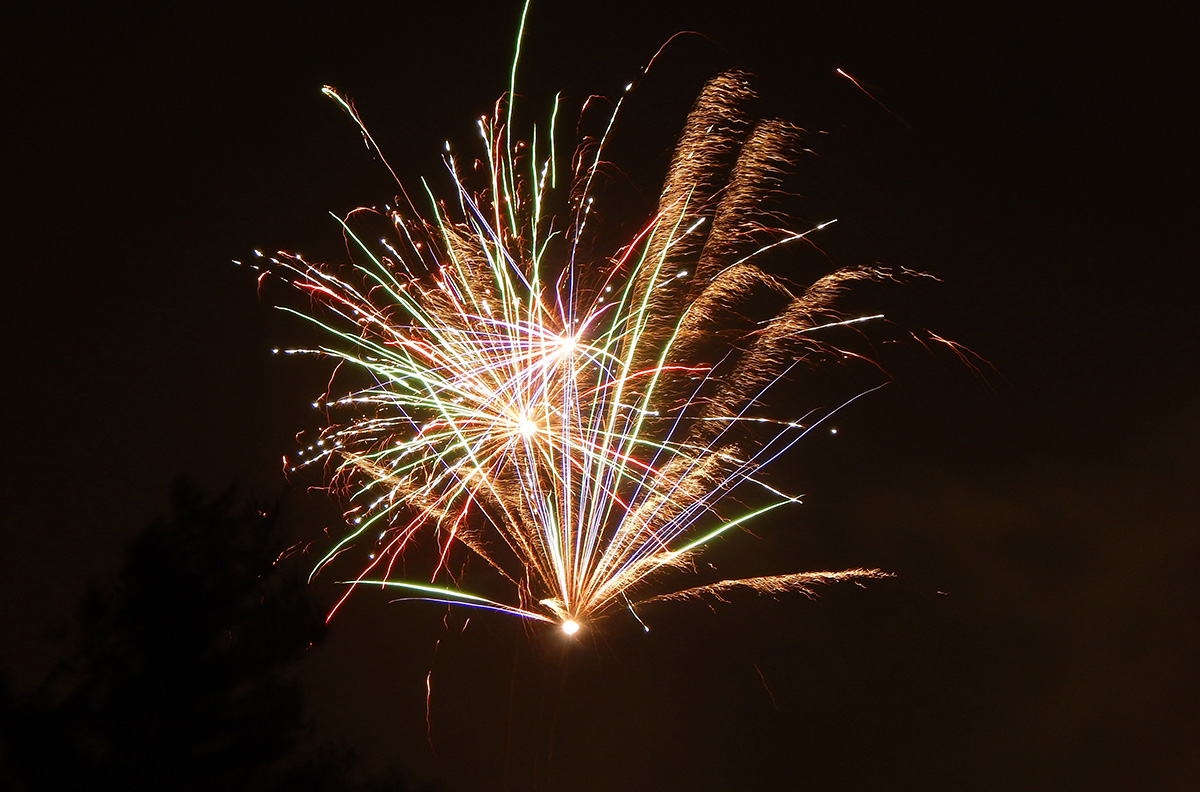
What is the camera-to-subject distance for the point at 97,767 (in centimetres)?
819

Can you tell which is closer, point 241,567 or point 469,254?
point 469,254

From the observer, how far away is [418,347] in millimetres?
8258

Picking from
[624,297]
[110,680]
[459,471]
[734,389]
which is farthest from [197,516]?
[734,389]

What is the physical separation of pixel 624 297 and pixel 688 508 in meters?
1.84

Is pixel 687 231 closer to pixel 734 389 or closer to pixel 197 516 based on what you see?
pixel 734 389

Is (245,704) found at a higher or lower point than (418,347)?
lower

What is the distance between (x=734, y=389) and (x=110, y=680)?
6.11 metres

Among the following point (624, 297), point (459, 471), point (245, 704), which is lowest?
point (245, 704)

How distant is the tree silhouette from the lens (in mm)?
8195

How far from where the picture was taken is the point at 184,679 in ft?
28.9

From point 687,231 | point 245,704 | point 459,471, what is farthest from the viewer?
point 245,704

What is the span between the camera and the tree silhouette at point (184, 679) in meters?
8.20

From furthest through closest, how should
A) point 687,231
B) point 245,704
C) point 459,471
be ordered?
point 245,704, point 459,471, point 687,231

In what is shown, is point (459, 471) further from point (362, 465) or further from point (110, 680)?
point (110, 680)
